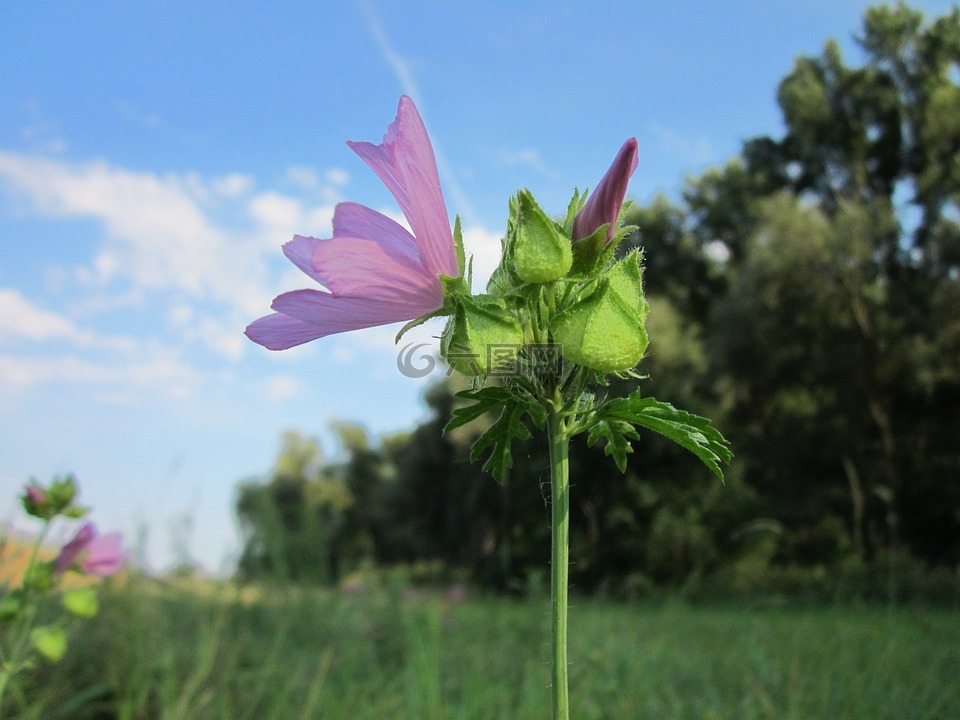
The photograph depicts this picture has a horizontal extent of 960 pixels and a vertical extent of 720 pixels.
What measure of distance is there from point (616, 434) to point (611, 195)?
0.25m

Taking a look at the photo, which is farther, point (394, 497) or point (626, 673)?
point (394, 497)

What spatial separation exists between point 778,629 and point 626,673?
1.88 metres

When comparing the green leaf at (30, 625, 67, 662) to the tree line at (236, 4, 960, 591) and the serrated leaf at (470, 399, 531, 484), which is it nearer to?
the serrated leaf at (470, 399, 531, 484)

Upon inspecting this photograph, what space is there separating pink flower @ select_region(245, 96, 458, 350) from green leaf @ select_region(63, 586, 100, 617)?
3.60 feet

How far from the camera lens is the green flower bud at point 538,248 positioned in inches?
29.1

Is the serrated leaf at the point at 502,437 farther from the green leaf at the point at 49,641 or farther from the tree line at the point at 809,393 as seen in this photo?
the tree line at the point at 809,393

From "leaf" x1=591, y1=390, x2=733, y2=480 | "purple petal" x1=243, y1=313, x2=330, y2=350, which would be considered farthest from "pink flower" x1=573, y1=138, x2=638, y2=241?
"purple petal" x1=243, y1=313, x2=330, y2=350

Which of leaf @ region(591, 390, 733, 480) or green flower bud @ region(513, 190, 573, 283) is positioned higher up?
green flower bud @ region(513, 190, 573, 283)

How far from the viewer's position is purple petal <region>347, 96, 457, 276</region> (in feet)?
2.61

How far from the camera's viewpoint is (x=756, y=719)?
6.98 feet

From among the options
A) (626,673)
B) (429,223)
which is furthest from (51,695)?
(429,223)

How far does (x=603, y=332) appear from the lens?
0.71 m

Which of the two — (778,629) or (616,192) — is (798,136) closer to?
(778,629)

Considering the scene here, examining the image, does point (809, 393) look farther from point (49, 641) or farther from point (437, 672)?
point (49, 641)
